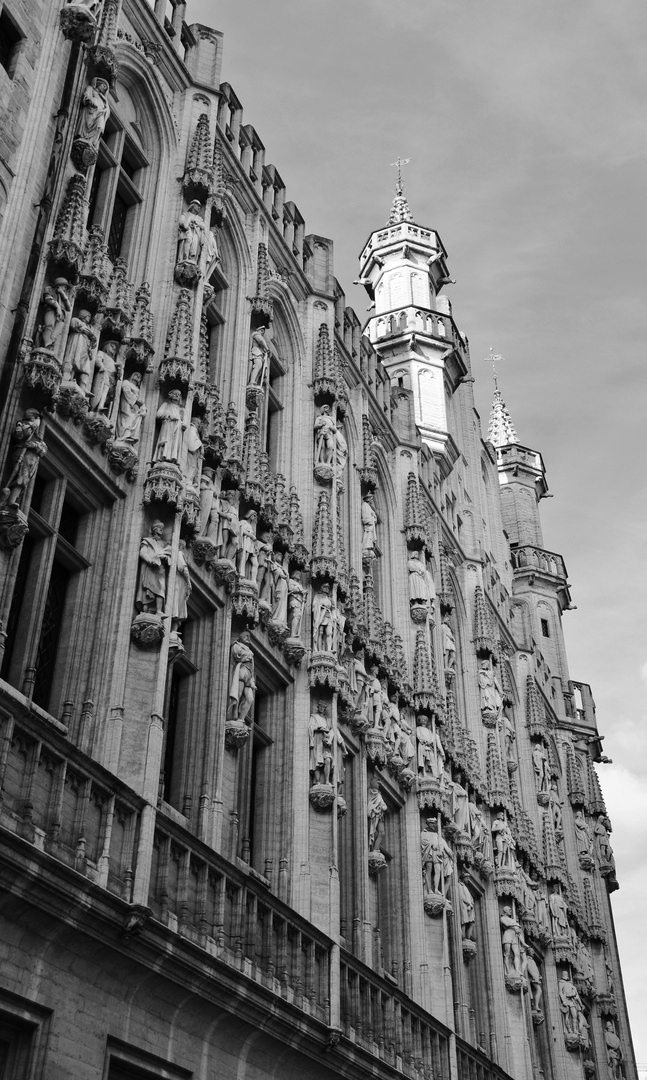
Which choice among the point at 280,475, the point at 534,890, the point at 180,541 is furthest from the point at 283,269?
the point at 534,890

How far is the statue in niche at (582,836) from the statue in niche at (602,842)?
7.47 feet

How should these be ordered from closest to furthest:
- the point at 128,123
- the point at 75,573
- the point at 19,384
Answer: the point at 19,384 → the point at 75,573 → the point at 128,123

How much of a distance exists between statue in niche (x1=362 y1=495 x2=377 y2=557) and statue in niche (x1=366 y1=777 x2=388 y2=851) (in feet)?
17.4

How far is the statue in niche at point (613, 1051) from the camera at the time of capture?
39.5 meters

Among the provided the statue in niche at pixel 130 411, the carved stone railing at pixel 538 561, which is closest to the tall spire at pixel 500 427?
the carved stone railing at pixel 538 561

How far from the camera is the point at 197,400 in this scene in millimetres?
19594

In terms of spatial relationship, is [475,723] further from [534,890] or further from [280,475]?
[280,475]

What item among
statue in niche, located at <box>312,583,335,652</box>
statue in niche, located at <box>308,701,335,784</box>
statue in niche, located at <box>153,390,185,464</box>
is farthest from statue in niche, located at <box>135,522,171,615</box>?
statue in niche, located at <box>312,583,335,652</box>

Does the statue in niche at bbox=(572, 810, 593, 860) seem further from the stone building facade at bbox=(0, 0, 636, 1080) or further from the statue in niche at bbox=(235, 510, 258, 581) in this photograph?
the statue in niche at bbox=(235, 510, 258, 581)

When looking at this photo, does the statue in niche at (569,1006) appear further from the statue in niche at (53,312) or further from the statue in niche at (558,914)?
the statue in niche at (53,312)

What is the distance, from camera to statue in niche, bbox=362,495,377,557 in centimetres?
2753

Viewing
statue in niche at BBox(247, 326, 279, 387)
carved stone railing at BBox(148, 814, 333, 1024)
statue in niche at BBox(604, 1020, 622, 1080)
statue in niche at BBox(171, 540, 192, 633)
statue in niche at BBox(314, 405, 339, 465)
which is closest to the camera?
carved stone railing at BBox(148, 814, 333, 1024)

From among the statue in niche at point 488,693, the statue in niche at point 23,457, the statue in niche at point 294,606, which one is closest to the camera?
the statue in niche at point 23,457

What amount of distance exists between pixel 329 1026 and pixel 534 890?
17.4 m
